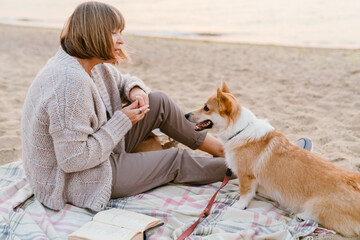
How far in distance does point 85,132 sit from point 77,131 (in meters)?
0.06

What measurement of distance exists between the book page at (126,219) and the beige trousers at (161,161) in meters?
0.29

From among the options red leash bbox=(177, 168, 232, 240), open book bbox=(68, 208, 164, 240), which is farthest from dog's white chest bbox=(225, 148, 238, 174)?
open book bbox=(68, 208, 164, 240)

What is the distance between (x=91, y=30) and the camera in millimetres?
2229

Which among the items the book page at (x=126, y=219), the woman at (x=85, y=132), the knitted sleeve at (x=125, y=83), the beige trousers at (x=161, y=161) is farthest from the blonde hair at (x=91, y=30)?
the book page at (x=126, y=219)

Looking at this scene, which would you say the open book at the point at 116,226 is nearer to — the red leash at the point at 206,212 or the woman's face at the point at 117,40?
the red leash at the point at 206,212

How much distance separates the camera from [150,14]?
18.0 meters

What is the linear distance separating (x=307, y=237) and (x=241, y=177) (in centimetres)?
65

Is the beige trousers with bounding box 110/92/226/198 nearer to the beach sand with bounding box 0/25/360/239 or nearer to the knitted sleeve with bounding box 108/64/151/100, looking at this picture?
the knitted sleeve with bounding box 108/64/151/100

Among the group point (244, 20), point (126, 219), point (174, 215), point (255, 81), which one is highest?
point (244, 20)

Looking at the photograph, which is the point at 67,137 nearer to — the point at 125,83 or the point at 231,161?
the point at 125,83

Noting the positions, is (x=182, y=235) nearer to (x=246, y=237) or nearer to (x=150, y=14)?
(x=246, y=237)

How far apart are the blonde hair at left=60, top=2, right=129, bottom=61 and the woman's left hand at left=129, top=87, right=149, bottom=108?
0.43m

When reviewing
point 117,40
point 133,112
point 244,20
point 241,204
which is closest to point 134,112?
point 133,112

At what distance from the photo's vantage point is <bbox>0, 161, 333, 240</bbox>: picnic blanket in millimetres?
2197
